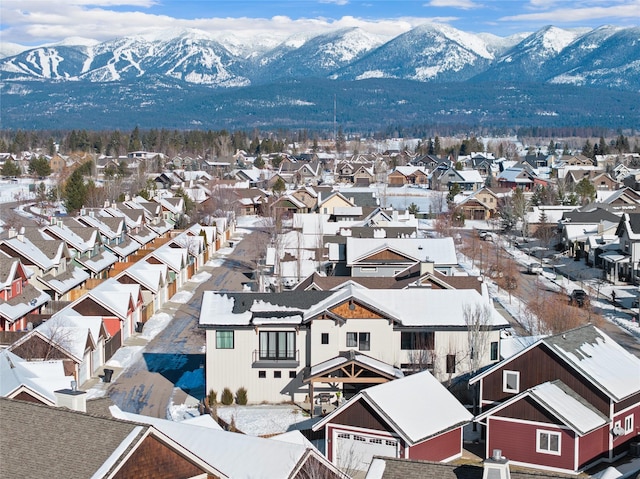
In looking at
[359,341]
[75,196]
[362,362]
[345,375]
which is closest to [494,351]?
[359,341]

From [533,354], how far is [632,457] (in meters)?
3.32

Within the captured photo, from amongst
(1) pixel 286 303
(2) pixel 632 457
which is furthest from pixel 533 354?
(1) pixel 286 303

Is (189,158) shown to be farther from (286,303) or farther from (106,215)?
(286,303)

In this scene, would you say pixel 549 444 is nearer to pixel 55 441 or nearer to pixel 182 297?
pixel 55 441

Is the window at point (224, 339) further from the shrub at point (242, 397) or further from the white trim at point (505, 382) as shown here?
the white trim at point (505, 382)

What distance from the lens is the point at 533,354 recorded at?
2352cm

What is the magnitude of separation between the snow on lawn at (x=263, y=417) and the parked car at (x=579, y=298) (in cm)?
1917

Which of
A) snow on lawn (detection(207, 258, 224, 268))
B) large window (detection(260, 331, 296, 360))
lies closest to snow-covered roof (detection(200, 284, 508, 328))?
large window (detection(260, 331, 296, 360))

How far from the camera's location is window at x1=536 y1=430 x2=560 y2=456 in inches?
865

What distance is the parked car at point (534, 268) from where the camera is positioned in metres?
52.4

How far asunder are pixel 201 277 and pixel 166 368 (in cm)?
2008

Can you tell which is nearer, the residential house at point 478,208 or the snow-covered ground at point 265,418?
the snow-covered ground at point 265,418

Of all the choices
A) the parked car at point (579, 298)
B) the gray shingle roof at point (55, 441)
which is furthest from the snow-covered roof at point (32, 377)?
the parked car at point (579, 298)

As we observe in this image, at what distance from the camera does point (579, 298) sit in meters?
43.1
